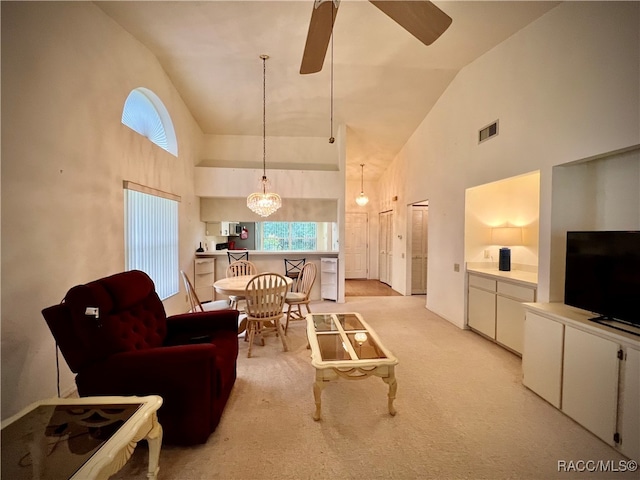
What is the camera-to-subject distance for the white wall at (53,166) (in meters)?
1.83

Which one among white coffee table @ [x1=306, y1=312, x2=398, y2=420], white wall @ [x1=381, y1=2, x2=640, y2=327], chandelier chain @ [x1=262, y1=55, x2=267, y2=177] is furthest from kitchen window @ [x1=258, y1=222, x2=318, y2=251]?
white coffee table @ [x1=306, y1=312, x2=398, y2=420]

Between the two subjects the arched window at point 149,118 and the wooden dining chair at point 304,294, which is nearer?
the arched window at point 149,118

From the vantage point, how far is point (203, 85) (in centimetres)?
444

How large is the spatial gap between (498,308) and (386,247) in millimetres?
4377

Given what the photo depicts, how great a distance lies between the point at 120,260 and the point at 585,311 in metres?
4.39

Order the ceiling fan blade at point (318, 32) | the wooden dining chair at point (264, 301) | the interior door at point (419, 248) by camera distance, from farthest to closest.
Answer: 1. the interior door at point (419, 248)
2. the wooden dining chair at point (264, 301)
3. the ceiling fan blade at point (318, 32)

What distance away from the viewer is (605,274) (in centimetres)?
201

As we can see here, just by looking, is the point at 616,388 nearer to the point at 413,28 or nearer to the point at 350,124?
the point at 413,28

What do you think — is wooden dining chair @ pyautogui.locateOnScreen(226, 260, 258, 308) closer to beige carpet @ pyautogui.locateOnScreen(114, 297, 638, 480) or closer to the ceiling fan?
beige carpet @ pyautogui.locateOnScreen(114, 297, 638, 480)

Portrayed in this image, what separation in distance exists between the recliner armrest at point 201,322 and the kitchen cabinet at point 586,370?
262 centimetres

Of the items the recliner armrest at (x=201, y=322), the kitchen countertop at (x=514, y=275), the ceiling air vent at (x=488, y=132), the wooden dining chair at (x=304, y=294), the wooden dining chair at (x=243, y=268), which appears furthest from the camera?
the wooden dining chair at (x=243, y=268)

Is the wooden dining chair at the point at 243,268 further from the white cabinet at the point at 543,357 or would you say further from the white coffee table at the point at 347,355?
the white cabinet at the point at 543,357

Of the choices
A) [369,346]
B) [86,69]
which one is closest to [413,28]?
[369,346]

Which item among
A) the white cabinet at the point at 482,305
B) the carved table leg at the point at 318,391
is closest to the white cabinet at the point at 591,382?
the white cabinet at the point at 482,305
